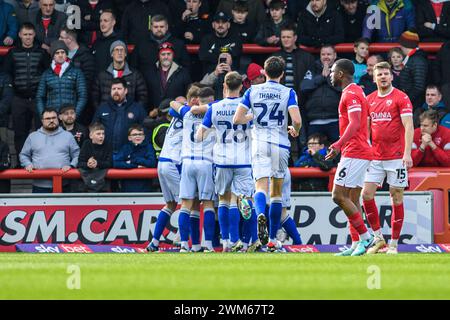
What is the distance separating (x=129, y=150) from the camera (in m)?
19.6

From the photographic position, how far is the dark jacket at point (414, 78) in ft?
68.7

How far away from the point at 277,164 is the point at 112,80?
5.72 meters

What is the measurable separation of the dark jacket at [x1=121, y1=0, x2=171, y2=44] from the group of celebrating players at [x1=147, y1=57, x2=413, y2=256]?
4134 mm

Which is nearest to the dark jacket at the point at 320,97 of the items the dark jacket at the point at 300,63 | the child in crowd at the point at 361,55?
the dark jacket at the point at 300,63

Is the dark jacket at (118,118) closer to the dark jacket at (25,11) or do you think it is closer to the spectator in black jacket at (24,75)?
the spectator in black jacket at (24,75)

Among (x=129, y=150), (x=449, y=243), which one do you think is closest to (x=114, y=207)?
(x=129, y=150)

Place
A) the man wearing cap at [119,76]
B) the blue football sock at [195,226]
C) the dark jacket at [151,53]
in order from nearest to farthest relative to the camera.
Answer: the blue football sock at [195,226] < the man wearing cap at [119,76] < the dark jacket at [151,53]

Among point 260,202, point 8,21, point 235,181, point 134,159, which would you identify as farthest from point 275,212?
point 8,21

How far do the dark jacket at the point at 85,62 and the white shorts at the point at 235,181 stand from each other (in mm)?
4909

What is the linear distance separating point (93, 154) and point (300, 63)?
399 cm

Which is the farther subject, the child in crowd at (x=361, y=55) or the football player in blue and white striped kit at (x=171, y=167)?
the child in crowd at (x=361, y=55)

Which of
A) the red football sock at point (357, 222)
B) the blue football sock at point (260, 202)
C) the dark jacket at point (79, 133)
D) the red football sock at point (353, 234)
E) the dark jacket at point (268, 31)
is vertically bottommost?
the red football sock at point (353, 234)

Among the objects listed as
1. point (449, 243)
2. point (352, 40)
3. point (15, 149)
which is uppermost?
point (352, 40)
